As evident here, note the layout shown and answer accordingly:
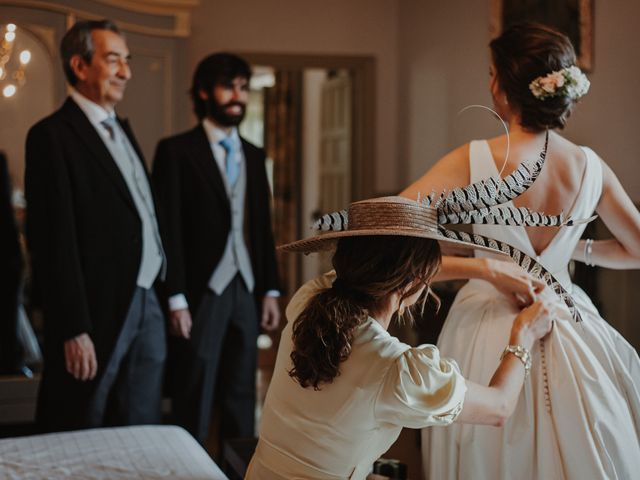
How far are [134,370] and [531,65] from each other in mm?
1716

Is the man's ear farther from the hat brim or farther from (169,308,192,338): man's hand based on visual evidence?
the hat brim

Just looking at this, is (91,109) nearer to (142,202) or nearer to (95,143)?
(95,143)

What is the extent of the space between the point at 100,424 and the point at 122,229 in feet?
2.19

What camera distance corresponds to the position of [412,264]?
5.60 ft

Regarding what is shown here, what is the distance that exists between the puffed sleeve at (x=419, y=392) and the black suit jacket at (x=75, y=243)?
157cm

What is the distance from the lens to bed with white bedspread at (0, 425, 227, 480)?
219 centimetres

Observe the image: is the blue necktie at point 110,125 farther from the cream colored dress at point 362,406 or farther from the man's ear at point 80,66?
the cream colored dress at point 362,406

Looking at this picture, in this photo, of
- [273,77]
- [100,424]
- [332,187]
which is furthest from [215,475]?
[273,77]

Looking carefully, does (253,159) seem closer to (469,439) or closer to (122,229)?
(122,229)

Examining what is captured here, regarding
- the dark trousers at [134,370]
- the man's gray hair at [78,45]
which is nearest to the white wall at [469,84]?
the dark trousers at [134,370]

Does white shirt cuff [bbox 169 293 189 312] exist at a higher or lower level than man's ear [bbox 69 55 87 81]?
lower

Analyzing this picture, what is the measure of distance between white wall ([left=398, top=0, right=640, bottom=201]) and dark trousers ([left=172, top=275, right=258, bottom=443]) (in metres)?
1.55

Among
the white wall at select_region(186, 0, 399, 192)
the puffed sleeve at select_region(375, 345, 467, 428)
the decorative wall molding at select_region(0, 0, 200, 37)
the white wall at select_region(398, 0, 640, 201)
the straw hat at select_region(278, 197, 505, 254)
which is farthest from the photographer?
the white wall at select_region(186, 0, 399, 192)

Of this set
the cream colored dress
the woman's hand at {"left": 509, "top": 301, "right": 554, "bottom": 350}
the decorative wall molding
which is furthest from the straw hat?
the decorative wall molding
